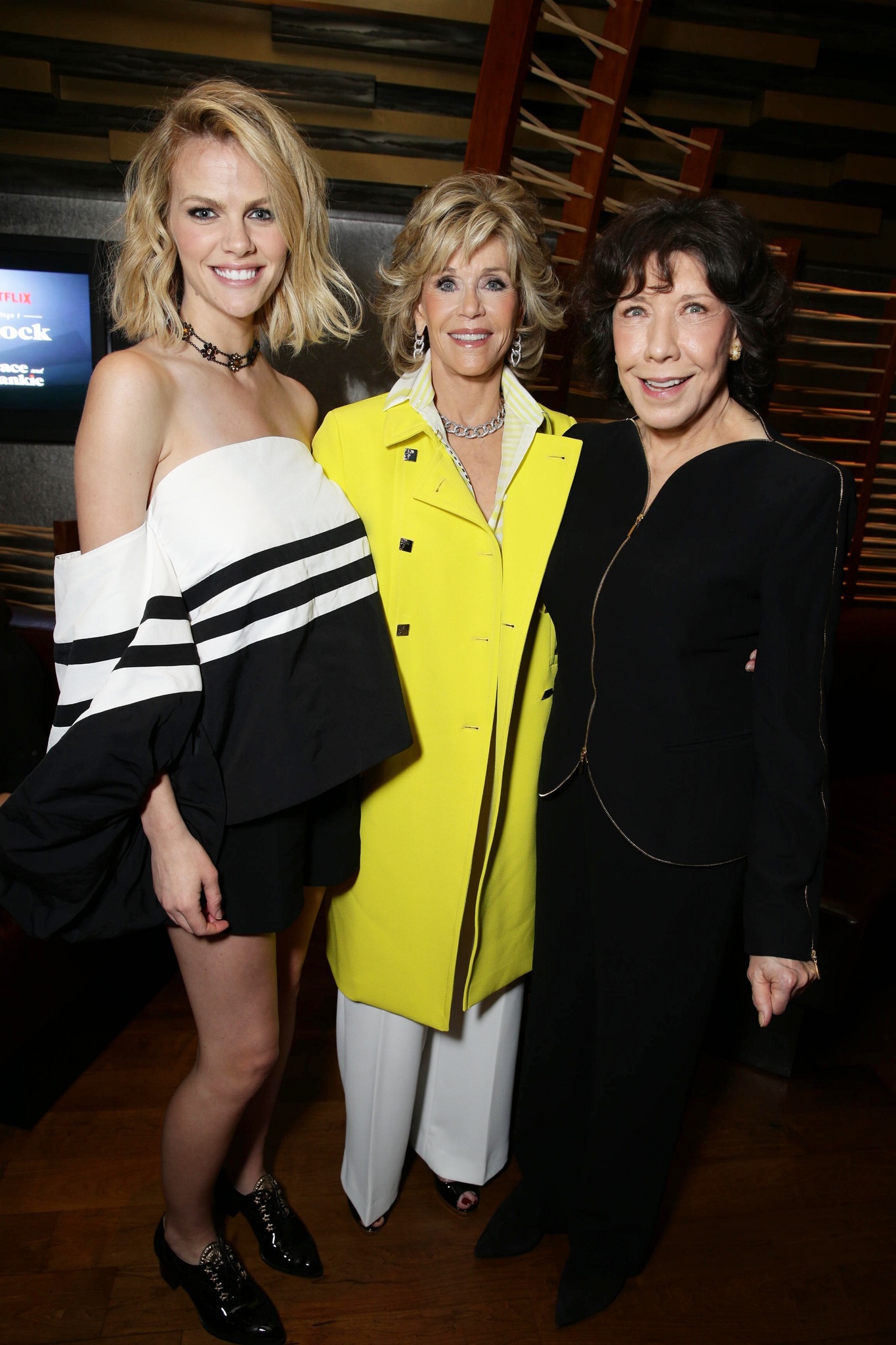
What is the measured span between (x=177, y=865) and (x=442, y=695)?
0.57 metres

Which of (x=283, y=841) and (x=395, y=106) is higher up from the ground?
(x=395, y=106)

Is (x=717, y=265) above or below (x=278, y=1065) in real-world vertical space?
above

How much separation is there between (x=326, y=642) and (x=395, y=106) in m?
3.39

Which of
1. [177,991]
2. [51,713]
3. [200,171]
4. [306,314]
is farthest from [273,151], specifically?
[177,991]

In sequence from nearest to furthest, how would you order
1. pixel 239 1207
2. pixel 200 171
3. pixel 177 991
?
pixel 200 171 → pixel 239 1207 → pixel 177 991

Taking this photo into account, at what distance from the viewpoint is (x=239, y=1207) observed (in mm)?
2049

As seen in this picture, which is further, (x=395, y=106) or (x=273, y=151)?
(x=395, y=106)

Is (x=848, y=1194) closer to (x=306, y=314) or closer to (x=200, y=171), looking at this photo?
(x=306, y=314)

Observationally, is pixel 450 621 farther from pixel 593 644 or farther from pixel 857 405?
pixel 857 405

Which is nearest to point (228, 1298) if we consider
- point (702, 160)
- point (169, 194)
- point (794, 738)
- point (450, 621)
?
point (450, 621)

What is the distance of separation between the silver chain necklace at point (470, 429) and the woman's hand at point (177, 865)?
2.91 ft

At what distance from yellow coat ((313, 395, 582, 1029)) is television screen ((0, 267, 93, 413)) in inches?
148

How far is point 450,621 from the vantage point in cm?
174

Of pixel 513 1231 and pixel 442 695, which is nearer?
pixel 442 695
